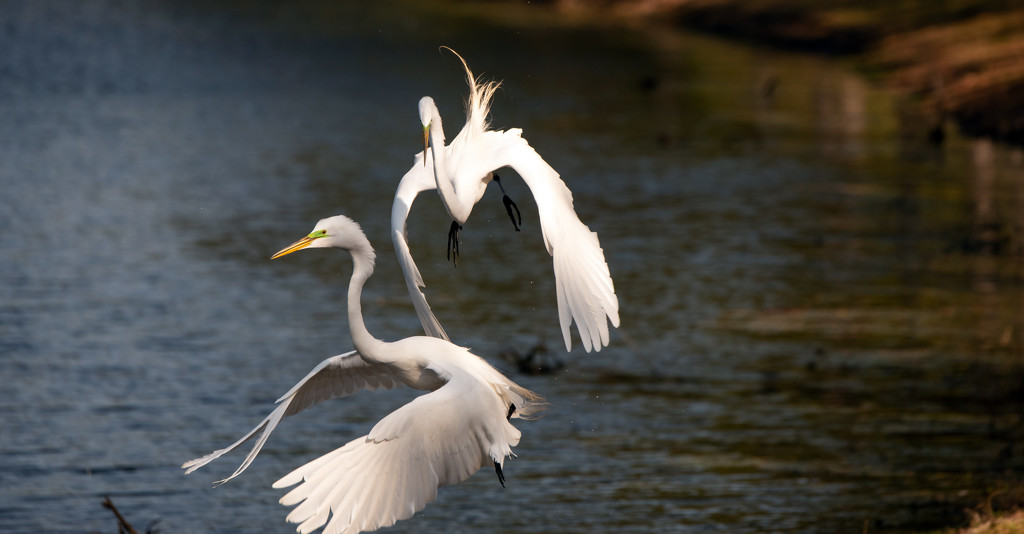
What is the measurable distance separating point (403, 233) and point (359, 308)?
507mm

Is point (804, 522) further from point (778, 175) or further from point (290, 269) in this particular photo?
point (778, 175)

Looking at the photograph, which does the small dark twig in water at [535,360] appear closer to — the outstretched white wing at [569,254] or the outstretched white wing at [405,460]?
the outstretched white wing at [569,254]

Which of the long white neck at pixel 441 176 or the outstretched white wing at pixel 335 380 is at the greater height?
the long white neck at pixel 441 176

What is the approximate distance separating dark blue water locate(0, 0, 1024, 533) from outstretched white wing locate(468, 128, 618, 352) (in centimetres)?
409

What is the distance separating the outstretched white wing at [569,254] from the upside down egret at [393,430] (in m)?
0.66

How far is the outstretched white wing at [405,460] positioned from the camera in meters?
6.86

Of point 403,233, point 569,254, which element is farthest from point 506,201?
point 569,254

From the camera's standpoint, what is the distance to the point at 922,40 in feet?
150

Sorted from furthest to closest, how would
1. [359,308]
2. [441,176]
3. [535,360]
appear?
[535,360] < [441,176] < [359,308]

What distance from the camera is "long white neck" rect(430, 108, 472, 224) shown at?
788cm

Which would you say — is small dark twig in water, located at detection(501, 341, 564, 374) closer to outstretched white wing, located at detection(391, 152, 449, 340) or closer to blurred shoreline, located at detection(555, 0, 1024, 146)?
outstretched white wing, located at detection(391, 152, 449, 340)

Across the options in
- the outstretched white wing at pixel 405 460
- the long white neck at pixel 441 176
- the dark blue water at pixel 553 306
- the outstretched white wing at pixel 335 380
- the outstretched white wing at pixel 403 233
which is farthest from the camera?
the dark blue water at pixel 553 306

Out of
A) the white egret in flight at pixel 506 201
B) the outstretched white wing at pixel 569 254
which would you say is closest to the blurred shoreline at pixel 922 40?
the white egret in flight at pixel 506 201

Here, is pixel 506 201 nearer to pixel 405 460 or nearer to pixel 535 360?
pixel 405 460
